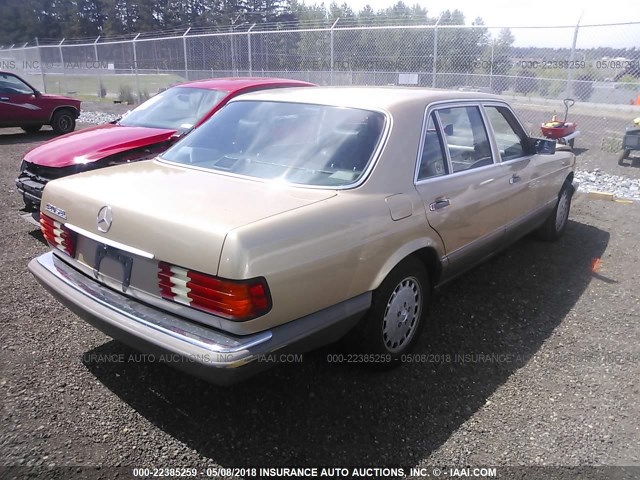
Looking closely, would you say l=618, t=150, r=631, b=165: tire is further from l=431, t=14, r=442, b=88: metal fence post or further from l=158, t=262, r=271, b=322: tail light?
l=158, t=262, r=271, b=322: tail light

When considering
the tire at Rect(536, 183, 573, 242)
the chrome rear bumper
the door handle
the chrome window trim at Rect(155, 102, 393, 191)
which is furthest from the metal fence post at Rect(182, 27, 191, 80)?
the chrome rear bumper

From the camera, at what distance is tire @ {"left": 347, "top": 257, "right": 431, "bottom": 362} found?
2.85 m

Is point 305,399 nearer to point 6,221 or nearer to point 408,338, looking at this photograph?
point 408,338

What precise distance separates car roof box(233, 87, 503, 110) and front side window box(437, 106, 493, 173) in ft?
0.38

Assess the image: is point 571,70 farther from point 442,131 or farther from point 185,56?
point 185,56

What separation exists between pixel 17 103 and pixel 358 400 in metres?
12.3

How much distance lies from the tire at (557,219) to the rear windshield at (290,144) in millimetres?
3131

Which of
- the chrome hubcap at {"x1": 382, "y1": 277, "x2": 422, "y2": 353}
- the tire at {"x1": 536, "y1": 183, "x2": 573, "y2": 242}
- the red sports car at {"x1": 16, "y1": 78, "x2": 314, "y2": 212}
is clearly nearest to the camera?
the chrome hubcap at {"x1": 382, "y1": 277, "x2": 422, "y2": 353}

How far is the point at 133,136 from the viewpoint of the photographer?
552 cm

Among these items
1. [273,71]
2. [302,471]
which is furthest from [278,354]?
[273,71]

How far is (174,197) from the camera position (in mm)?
2602

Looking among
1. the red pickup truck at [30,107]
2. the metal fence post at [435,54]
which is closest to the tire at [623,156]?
the metal fence post at [435,54]

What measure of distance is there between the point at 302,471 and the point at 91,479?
3.16 feet

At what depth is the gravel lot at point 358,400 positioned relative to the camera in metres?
2.48
